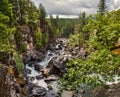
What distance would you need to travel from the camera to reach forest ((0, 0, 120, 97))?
12148mm

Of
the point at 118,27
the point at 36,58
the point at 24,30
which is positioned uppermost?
the point at 118,27

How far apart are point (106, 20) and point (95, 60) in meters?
2.56

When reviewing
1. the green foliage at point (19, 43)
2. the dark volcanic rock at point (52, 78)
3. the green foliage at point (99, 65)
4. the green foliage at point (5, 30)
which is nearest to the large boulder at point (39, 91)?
the dark volcanic rock at point (52, 78)

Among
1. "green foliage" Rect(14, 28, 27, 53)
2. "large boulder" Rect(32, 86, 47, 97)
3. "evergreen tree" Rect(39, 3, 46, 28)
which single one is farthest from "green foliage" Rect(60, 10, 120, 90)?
"evergreen tree" Rect(39, 3, 46, 28)

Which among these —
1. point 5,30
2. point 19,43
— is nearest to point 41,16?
point 19,43

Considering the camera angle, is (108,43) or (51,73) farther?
(51,73)

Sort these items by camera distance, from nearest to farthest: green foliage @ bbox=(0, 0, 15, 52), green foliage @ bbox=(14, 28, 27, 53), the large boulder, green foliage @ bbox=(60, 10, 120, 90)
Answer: green foliage @ bbox=(60, 10, 120, 90)
green foliage @ bbox=(0, 0, 15, 52)
the large boulder
green foliage @ bbox=(14, 28, 27, 53)

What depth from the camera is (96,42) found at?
13164 mm

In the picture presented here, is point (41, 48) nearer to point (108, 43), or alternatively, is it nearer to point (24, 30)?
point (24, 30)

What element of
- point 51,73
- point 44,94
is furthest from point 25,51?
point 44,94

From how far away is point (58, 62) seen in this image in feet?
168

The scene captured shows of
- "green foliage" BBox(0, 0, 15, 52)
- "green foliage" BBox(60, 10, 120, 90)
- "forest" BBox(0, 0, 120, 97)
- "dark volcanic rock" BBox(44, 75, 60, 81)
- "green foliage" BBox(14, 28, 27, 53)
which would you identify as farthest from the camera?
"green foliage" BBox(14, 28, 27, 53)

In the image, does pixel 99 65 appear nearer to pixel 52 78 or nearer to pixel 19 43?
pixel 52 78

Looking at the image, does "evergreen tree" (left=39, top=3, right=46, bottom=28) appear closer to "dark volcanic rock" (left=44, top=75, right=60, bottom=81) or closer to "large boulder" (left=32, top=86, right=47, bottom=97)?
"dark volcanic rock" (left=44, top=75, right=60, bottom=81)
